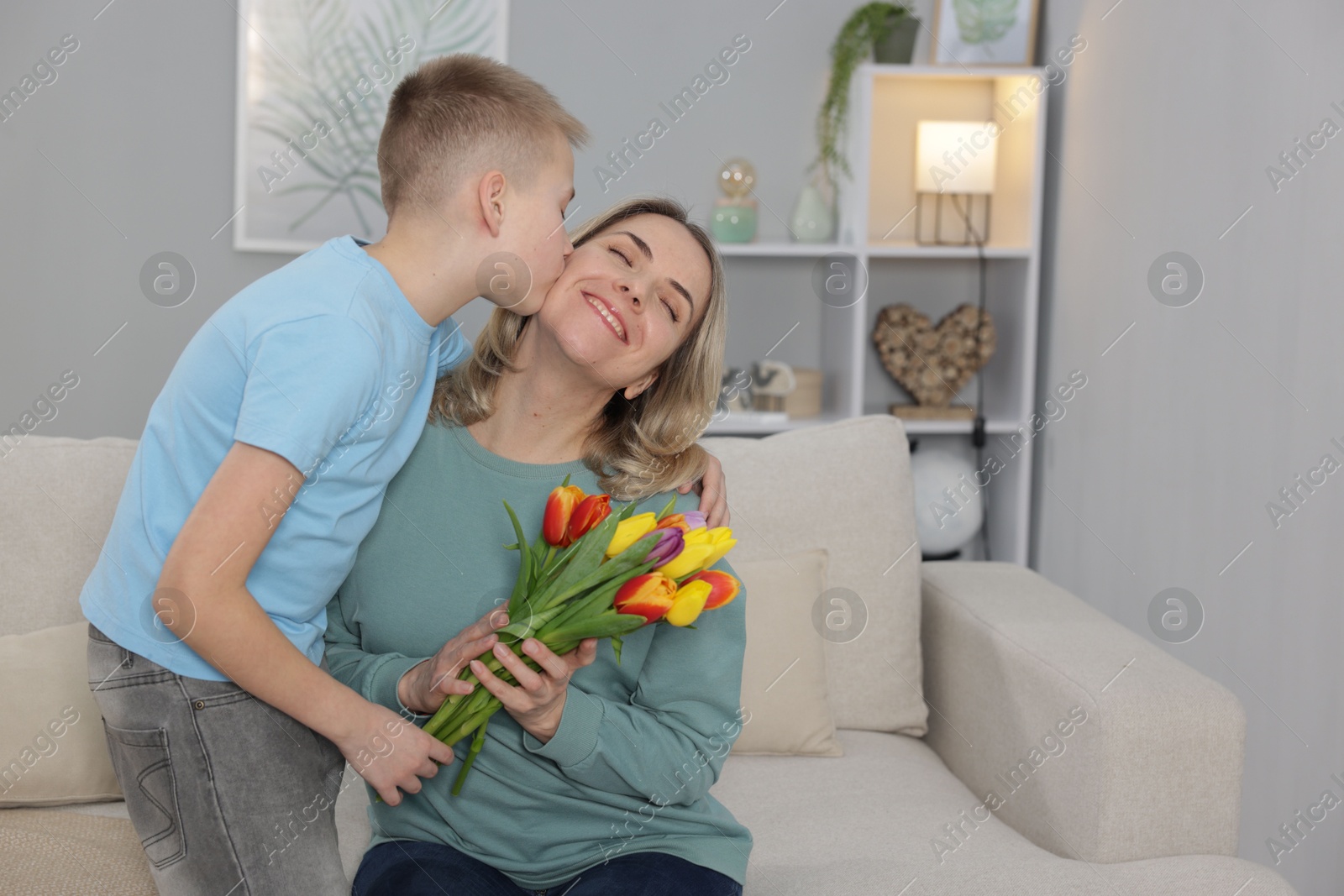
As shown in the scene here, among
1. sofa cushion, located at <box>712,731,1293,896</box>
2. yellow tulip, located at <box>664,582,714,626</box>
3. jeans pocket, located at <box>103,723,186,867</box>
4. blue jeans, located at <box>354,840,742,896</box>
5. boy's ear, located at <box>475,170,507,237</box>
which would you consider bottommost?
sofa cushion, located at <box>712,731,1293,896</box>

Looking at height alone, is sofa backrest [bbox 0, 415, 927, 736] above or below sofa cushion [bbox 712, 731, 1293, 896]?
above

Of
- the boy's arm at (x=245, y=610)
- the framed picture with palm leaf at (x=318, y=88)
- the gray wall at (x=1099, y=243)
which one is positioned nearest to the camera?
the boy's arm at (x=245, y=610)

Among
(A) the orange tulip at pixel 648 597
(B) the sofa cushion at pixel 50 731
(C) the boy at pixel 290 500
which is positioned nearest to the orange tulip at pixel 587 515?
(A) the orange tulip at pixel 648 597

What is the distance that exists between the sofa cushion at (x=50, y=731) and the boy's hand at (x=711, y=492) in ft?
2.89

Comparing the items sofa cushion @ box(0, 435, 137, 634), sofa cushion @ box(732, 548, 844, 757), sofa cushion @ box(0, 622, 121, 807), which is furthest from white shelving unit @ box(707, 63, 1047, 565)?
sofa cushion @ box(0, 622, 121, 807)

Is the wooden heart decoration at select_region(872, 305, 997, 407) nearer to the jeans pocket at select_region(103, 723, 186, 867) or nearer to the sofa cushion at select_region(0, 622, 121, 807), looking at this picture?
the sofa cushion at select_region(0, 622, 121, 807)

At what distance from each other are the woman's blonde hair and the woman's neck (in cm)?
2

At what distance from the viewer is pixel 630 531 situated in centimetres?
108

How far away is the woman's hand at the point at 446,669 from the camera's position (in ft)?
3.66

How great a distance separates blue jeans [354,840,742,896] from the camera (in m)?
1.18

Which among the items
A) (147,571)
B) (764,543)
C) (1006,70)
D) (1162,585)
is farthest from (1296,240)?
(147,571)

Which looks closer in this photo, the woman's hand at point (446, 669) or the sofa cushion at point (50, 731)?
the woman's hand at point (446, 669)

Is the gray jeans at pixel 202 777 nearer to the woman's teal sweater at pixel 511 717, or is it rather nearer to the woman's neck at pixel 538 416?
the woman's teal sweater at pixel 511 717

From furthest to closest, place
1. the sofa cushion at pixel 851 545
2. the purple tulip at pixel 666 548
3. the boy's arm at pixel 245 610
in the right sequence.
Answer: the sofa cushion at pixel 851 545
the purple tulip at pixel 666 548
the boy's arm at pixel 245 610
